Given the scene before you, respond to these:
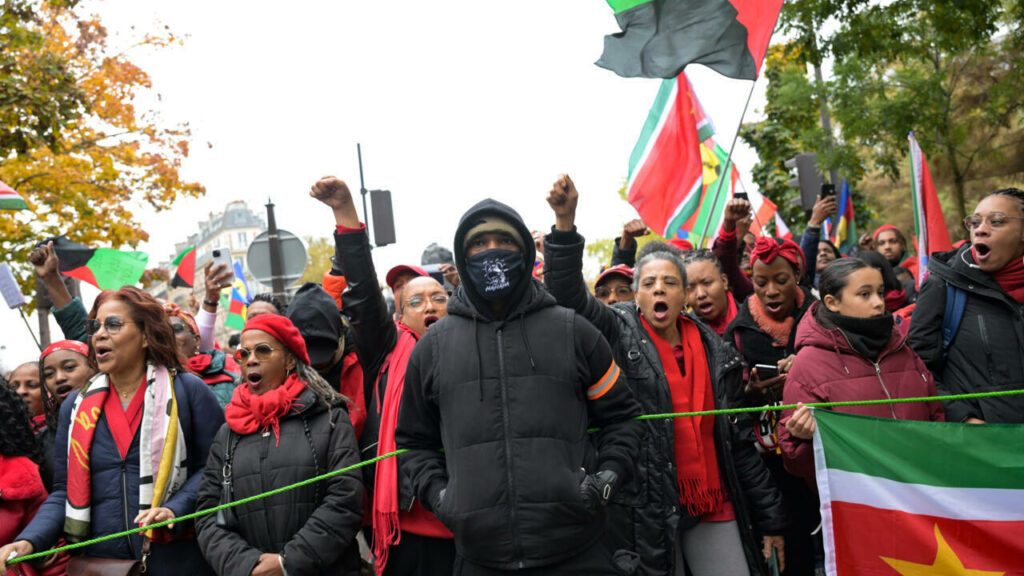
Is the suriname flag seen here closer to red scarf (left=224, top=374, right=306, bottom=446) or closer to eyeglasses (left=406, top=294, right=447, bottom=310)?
eyeglasses (left=406, top=294, right=447, bottom=310)

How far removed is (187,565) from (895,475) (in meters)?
3.31

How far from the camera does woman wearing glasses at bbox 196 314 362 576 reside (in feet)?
13.4

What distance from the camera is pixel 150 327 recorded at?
4.77 metres

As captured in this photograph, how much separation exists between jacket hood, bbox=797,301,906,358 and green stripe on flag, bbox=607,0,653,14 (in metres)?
2.32

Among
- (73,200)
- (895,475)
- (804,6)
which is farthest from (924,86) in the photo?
(73,200)

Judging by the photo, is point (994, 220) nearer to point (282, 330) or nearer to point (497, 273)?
point (497, 273)

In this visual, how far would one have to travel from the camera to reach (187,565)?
4.45m

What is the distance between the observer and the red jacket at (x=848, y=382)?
14.0 feet

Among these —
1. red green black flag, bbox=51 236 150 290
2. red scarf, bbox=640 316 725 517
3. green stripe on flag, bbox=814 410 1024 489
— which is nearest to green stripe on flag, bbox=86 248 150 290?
red green black flag, bbox=51 236 150 290

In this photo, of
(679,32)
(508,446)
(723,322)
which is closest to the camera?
(508,446)

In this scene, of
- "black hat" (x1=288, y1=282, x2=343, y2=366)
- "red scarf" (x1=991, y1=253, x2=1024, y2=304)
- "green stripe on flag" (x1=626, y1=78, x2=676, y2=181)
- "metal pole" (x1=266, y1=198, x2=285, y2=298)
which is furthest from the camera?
"metal pole" (x1=266, y1=198, x2=285, y2=298)

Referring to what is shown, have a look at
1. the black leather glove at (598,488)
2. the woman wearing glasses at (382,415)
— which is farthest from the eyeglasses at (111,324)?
the black leather glove at (598,488)

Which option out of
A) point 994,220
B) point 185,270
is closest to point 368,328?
point 994,220

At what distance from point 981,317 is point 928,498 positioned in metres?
1.07
